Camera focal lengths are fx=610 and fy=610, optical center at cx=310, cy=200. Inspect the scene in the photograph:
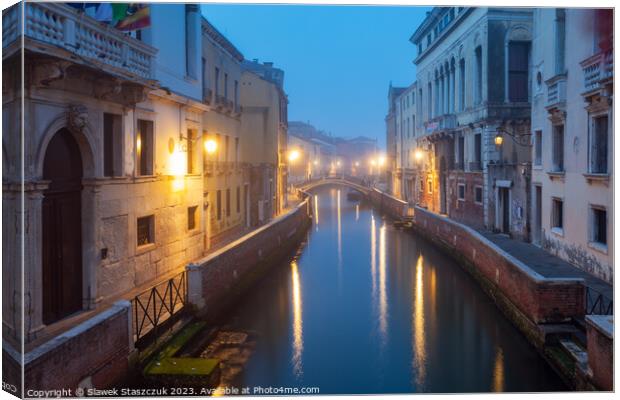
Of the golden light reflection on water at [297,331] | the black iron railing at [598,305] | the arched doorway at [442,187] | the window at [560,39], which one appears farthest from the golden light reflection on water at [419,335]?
the arched doorway at [442,187]

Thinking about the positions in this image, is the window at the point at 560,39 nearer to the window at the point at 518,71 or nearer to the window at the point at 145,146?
the window at the point at 518,71

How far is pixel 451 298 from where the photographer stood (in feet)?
47.9

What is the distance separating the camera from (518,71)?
21.5m

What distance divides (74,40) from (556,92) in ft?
34.5

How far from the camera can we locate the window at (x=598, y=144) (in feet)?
38.8

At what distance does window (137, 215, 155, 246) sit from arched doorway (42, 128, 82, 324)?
6.80 feet

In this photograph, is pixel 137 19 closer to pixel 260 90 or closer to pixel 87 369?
pixel 87 369

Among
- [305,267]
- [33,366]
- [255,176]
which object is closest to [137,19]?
[33,366]

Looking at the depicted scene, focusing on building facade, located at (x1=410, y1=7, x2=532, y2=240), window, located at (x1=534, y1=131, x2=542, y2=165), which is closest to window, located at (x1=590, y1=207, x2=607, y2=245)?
window, located at (x1=534, y1=131, x2=542, y2=165)

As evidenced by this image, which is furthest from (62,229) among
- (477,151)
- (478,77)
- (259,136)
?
(477,151)

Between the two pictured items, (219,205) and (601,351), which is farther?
(219,205)

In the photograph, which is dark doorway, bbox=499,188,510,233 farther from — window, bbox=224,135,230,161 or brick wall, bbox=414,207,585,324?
window, bbox=224,135,230,161

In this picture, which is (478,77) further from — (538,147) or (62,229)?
(62,229)

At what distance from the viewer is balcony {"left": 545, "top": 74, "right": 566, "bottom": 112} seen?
13.6 m
